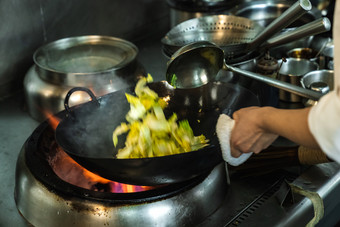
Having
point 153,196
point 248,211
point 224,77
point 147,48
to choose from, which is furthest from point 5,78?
point 248,211

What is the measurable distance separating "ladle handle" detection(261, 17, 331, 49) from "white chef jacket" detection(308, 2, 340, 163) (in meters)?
0.76

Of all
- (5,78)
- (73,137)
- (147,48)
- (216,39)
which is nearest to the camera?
(73,137)

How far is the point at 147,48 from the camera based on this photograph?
2912 mm

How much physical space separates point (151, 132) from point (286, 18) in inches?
28.3

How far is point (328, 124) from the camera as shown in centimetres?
90

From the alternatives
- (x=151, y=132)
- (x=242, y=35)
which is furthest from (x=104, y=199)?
(x=242, y=35)

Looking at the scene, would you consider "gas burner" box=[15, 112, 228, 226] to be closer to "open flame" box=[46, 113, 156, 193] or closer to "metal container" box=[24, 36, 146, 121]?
"open flame" box=[46, 113, 156, 193]

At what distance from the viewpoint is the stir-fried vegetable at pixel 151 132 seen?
1.40m

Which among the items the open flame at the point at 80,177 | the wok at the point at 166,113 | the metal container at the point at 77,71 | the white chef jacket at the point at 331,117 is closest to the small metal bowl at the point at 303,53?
the metal container at the point at 77,71

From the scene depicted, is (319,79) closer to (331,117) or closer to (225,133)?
(225,133)

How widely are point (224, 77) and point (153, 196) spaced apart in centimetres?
74

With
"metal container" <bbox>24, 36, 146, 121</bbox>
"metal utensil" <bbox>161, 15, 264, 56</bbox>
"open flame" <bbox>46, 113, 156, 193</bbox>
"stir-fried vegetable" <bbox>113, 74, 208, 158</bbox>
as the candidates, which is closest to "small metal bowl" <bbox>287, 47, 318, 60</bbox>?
"metal utensil" <bbox>161, 15, 264, 56</bbox>

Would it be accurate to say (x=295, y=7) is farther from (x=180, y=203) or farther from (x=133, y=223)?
(x=133, y=223)

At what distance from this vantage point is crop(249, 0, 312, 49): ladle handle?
1609mm
